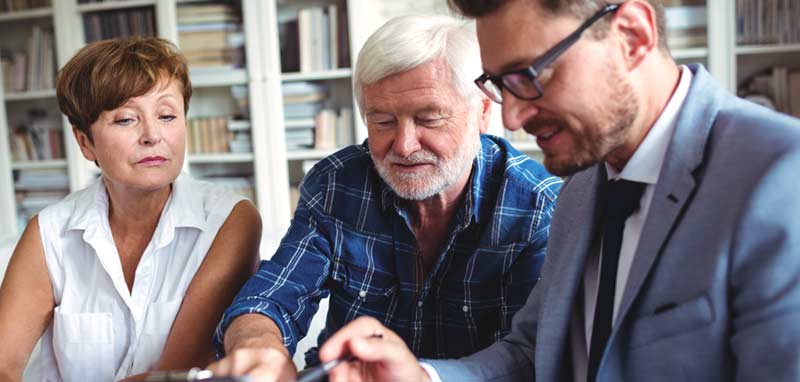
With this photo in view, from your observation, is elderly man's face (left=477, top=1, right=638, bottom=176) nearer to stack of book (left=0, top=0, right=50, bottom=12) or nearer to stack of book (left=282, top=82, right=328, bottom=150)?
stack of book (left=282, top=82, right=328, bottom=150)

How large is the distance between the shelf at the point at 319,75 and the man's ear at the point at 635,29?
2.63 m

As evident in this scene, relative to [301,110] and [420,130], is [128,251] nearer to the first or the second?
[420,130]

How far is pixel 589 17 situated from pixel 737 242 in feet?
1.04

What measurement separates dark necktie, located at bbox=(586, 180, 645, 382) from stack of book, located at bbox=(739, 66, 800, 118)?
2.31m

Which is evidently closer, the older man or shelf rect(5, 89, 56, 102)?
the older man

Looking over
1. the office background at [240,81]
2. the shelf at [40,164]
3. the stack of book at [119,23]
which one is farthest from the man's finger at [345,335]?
the shelf at [40,164]

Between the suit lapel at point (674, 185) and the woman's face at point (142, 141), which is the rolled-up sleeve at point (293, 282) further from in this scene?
the suit lapel at point (674, 185)

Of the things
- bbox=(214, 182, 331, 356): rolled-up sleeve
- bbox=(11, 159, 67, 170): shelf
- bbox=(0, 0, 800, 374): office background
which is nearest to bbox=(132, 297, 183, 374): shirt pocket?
bbox=(214, 182, 331, 356): rolled-up sleeve

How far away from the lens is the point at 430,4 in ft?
10.9

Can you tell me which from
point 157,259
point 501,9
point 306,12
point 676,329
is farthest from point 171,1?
point 676,329

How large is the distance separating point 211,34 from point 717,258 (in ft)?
10.4

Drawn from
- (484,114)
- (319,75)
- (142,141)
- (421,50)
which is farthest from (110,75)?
(319,75)

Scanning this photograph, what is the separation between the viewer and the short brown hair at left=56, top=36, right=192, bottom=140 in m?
1.46

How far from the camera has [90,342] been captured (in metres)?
1.46
